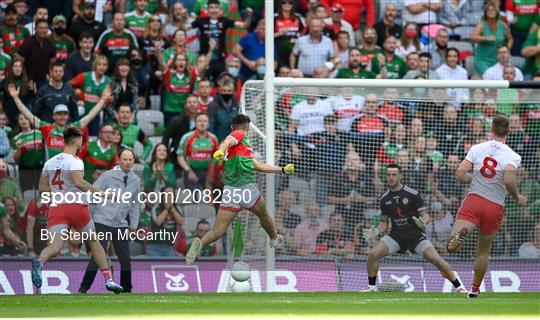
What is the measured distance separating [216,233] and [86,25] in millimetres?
6223

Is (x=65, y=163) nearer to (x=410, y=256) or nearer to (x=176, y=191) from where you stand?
(x=176, y=191)

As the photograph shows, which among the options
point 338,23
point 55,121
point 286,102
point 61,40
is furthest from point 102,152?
point 338,23

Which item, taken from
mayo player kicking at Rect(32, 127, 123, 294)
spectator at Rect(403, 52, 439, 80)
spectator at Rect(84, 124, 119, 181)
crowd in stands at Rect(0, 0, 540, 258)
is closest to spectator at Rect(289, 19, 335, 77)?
crowd in stands at Rect(0, 0, 540, 258)

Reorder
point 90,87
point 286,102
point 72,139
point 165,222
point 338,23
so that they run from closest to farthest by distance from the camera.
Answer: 1. point 72,139
2. point 165,222
3. point 286,102
4. point 90,87
5. point 338,23

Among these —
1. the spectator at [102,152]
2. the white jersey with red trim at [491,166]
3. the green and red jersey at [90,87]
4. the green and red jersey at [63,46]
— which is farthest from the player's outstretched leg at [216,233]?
the green and red jersey at [63,46]

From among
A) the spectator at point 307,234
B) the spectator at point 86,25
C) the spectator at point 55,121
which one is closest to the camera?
the spectator at point 307,234

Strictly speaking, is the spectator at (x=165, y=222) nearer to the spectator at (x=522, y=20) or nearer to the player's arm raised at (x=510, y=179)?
the player's arm raised at (x=510, y=179)

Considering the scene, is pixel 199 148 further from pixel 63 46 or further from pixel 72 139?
pixel 72 139

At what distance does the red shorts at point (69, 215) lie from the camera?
50.9 ft

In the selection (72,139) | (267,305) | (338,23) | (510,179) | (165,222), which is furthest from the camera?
(338,23)

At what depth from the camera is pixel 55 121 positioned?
19.3 m

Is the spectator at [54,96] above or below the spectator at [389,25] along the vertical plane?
below

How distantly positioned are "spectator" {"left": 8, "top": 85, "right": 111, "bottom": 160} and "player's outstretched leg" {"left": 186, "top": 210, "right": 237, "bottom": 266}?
12.0ft

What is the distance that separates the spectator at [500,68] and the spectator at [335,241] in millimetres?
4918
